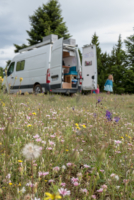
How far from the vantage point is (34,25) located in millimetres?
24047

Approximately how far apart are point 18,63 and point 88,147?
444 inches

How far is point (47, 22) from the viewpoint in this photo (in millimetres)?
23375

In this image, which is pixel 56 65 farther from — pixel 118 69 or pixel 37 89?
pixel 118 69

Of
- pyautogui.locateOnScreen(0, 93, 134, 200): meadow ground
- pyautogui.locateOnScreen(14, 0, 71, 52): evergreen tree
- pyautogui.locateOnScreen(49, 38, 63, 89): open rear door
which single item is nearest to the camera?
pyautogui.locateOnScreen(0, 93, 134, 200): meadow ground

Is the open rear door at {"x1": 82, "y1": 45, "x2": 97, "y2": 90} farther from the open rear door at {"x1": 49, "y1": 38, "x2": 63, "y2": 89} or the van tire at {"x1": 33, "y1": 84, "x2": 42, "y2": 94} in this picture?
the van tire at {"x1": 33, "y1": 84, "x2": 42, "y2": 94}

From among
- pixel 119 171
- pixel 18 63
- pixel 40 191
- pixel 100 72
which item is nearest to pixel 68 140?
pixel 119 171

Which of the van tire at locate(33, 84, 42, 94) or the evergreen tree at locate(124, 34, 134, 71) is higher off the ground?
the evergreen tree at locate(124, 34, 134, 71)

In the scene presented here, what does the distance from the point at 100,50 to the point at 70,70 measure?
11.3m

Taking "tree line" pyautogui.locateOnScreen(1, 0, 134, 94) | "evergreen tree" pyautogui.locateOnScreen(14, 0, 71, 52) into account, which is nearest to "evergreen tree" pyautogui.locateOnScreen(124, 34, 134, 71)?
"tree line" pyautogui.locateOnScreen(1, 0, 134, 94)

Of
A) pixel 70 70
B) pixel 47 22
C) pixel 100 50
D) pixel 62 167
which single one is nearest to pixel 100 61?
pixel 100 50

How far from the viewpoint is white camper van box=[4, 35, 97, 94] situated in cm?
980

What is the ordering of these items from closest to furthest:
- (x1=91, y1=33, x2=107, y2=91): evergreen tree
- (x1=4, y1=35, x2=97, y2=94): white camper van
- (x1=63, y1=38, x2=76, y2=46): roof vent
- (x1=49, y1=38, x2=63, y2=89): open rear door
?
(x1=49, y1=38, x2=63, y2=89): open rear door
(x1=4, y1=35, x2=97, y2=94): white camper van
(x1=63, y1=38, x2=76, y2=46): roof vent
(x1=91, y1=33, x2=107, y2=91): evergreen tree

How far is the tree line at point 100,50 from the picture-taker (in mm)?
20766

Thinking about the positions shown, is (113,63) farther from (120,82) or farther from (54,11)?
(54,11)
